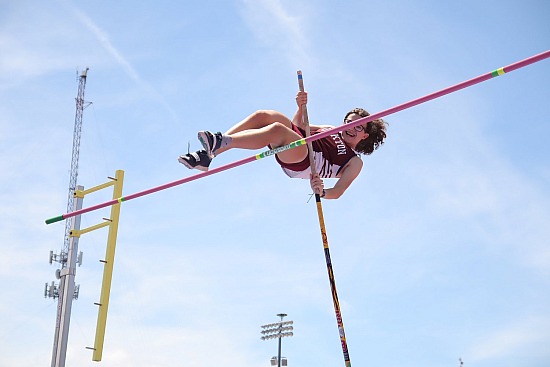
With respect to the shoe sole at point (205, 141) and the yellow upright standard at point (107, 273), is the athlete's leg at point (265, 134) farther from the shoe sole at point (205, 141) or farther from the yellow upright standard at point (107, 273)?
the yellow upright standard at point (107, 273)

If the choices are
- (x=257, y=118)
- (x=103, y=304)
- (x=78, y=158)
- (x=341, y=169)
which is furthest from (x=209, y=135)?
(x=78, y=158)

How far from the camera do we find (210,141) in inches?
211

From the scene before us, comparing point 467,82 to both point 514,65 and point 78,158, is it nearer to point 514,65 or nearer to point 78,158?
point 514,65

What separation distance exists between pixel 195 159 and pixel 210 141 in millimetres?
168

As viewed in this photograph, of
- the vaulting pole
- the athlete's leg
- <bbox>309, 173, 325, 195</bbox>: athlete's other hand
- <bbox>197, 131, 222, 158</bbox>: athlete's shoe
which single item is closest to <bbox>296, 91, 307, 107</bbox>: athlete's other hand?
the vaulting pole

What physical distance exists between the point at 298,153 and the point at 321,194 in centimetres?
39

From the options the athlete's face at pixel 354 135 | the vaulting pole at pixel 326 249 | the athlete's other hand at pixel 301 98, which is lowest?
the vaulting pole at pixel 326 249

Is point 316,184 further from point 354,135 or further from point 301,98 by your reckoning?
point 301,98

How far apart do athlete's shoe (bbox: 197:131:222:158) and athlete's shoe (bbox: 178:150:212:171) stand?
0.16 ft

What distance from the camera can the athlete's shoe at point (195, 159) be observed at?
5395 millimetres

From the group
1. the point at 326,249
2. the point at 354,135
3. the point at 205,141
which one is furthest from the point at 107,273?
the point at 205,141

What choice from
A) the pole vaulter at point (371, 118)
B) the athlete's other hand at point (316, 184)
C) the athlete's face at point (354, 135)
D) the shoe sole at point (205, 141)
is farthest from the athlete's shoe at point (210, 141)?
the athlete's face at point (354, 135)

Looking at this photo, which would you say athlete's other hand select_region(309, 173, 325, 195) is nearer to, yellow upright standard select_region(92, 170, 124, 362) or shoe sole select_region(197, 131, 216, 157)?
shoe sole select_region(197, 131, 216, 157)

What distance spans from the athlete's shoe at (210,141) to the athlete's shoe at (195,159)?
0.05 m
